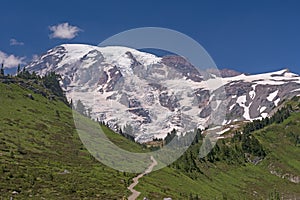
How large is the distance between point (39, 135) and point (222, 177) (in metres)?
79.8

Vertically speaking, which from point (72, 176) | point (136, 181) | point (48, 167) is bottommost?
point (136, 181)

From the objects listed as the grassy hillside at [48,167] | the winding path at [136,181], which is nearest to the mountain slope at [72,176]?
the grassy hillside at [48,167]

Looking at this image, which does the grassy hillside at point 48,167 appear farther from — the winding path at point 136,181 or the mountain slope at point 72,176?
the winding path at point 136,181

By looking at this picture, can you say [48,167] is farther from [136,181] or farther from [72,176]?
[136,181]

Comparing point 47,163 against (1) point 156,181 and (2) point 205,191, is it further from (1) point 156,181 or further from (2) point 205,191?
(2) point 205,191

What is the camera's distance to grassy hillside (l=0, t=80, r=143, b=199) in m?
95.2

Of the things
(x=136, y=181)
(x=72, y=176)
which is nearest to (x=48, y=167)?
(x=72, y=176)

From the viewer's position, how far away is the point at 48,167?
409 ft

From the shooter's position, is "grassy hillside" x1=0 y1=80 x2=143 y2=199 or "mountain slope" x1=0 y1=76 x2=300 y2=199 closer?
"grassy hillside" x1=0 y1=80 x2=143 y2=199

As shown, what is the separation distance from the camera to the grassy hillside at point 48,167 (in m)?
95.2

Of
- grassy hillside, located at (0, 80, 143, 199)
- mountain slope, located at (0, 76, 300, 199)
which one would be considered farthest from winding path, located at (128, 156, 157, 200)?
grassy hillside, located at (0, 80, 143, 199)

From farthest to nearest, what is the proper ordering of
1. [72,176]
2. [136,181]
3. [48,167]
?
[136,181], [48,167], [72,176]

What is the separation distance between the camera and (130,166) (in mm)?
156625

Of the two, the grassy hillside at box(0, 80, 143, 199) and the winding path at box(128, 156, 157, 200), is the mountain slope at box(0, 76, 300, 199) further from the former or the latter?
the winding path at box(128, 156, 157, 200)
